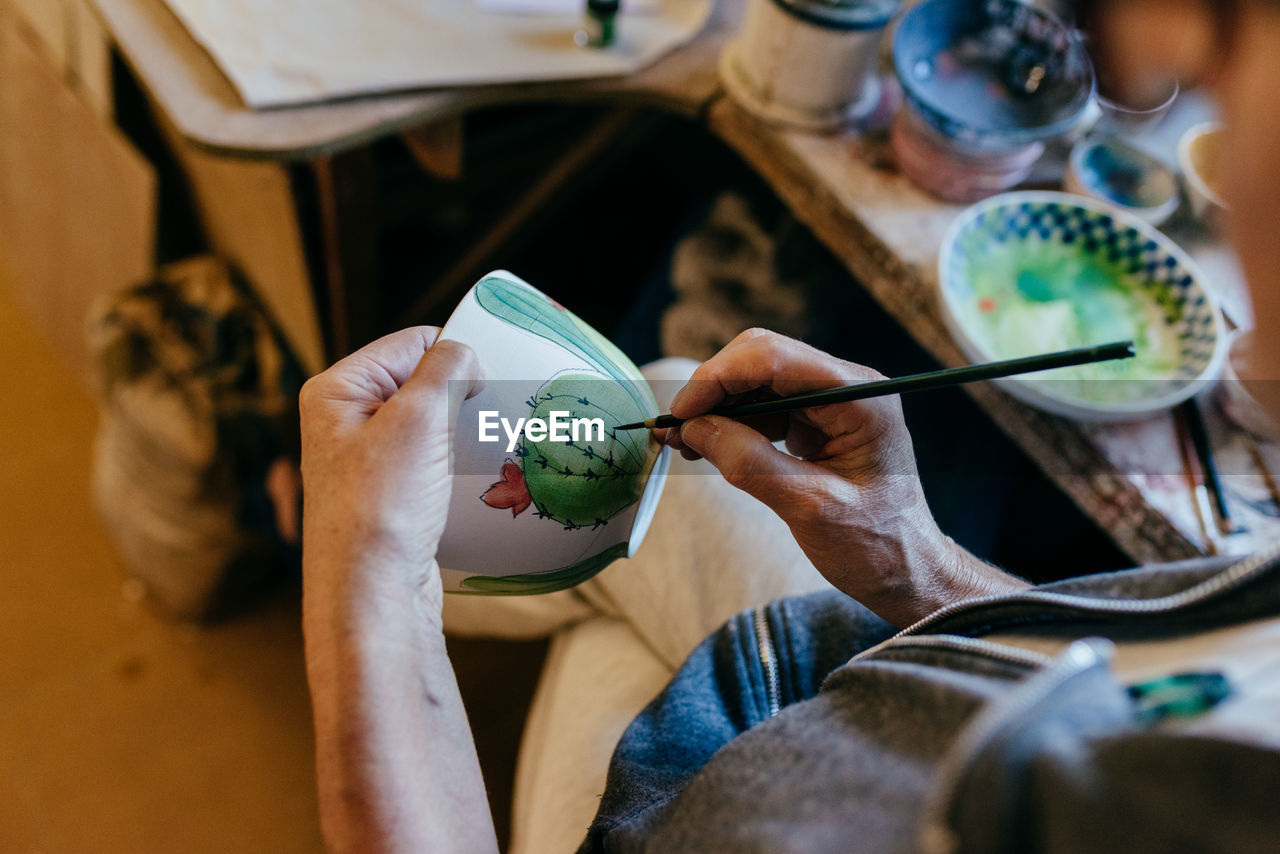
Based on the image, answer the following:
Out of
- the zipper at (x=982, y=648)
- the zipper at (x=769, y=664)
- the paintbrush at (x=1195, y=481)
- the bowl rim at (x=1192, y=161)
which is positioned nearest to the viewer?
the zipper at (x=982, y=648)

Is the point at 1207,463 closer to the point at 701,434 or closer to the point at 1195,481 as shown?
the point at 1195,481

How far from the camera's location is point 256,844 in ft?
4.15

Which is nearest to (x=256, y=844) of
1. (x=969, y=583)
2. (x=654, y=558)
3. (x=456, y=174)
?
(x=654, y=558)

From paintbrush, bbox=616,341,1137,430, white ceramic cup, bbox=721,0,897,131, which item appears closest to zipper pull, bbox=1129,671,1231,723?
paintbrush, bbox=616,341,1137,430

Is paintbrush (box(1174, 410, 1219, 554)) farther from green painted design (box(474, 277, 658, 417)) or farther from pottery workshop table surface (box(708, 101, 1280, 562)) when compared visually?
green painted design (box(474, 277, 658, 417))

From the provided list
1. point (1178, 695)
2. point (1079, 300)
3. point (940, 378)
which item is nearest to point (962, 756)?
point (1178, 695)

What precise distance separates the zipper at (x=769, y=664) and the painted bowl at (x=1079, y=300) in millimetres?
380

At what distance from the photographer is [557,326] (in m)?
0.66

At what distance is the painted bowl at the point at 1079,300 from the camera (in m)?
0.88

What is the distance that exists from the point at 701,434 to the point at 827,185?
0.54m

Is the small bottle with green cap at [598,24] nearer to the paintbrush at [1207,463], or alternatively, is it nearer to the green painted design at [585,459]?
the green painted design at [585,459]

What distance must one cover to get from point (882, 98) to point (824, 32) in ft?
0.61

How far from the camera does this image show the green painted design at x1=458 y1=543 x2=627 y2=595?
0.67 m

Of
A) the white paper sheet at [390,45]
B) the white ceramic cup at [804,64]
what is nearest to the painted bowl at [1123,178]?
the white ceramic cup at [804,64]
